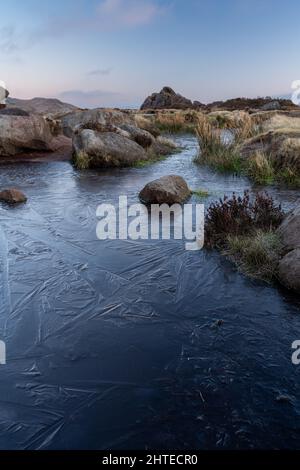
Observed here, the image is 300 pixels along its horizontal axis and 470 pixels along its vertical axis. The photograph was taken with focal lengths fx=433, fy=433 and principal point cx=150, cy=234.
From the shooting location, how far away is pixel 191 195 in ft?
31.9

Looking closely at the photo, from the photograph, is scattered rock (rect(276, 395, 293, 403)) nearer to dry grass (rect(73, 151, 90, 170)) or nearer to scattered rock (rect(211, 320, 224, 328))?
scattered rock (rect(211, 320, 224, 328))

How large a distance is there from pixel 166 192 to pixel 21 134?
27.5 ft

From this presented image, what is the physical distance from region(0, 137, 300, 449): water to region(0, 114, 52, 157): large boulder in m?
9.29

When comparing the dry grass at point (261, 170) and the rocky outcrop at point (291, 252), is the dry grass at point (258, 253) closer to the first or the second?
the rocky outcrop at point (291, 252)

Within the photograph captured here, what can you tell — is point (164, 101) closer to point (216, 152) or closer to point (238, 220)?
point (216, 152)

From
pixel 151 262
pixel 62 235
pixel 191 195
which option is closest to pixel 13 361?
Answer: pixel 151 262

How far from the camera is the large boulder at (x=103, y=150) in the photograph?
1380 centimetres

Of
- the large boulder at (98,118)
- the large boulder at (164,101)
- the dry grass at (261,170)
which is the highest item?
the large boulder at (164,101)

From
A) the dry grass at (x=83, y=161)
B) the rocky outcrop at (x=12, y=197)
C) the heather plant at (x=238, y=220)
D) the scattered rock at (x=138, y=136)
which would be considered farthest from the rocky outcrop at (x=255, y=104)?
the heather plant at (x=238, y=220)

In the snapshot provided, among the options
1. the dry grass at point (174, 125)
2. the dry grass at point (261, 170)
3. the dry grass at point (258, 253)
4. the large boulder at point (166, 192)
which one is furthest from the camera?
the dry grass at point (174, 125)

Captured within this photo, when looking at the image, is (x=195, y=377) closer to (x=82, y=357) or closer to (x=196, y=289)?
Answer: (x=82, y=357)

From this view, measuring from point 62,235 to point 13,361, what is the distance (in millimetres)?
3484

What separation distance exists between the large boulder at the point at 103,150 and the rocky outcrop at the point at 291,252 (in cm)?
856

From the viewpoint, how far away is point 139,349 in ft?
13.3
